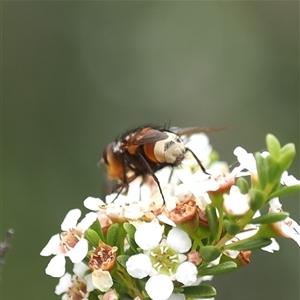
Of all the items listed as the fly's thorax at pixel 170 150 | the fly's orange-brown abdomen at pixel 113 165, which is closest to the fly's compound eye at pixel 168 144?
the fly's thorax at pixel 170 150

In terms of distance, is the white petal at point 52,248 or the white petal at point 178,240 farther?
the white petal at point 52,248

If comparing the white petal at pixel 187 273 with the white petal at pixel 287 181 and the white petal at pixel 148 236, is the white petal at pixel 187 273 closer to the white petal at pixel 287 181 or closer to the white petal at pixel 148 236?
the white petal at pixel 148 236

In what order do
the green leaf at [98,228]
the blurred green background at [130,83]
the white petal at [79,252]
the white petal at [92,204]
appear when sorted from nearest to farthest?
the white petal at [79,252], the green leaf at [98,228], the white petal at [92,204], the blurred green background at [130,83]

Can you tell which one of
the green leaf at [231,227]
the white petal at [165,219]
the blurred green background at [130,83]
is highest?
the green leaf at [231,227]

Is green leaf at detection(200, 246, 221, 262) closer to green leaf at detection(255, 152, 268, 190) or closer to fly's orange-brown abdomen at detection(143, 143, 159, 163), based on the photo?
green leaf at detection(255, 152, 268, 190)

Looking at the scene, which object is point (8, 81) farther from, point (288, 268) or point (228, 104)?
point (288, 268)

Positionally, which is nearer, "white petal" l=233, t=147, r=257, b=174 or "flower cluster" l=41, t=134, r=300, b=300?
"flower cluster" l=41, t=134, r=300, b=300

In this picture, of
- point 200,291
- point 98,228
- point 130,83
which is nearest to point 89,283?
point 98,228

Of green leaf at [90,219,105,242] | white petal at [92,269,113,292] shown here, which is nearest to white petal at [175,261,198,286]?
white petal at [92,269,113,292]

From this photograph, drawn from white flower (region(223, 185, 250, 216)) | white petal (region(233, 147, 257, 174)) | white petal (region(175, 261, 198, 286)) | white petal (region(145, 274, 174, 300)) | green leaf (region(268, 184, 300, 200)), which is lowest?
white petal (region(145, 274, 174, 300))
